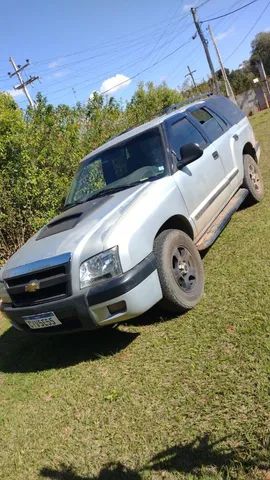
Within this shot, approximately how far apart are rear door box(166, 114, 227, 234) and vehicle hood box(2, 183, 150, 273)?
58 centimetres

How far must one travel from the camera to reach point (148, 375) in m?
3.59

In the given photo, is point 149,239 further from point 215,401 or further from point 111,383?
point 215,401

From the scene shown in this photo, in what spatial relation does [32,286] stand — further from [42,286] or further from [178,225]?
[178,225]

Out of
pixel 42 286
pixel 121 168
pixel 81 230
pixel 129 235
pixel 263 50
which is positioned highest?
pixel 263 50

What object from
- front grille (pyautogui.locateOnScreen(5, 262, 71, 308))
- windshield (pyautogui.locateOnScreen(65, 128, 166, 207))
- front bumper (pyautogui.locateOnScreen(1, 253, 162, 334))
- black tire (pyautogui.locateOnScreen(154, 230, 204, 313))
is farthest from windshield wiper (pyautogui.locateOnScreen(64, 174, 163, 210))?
front grille (pyautogui.locateOnScreen(5, 262, 71, 308))

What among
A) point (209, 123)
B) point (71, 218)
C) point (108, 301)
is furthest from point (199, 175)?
point (108, 301)

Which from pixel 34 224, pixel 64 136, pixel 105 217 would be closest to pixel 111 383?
pixel 105 217

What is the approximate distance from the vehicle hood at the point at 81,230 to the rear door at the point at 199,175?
58 cm

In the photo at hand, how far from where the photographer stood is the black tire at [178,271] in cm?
405

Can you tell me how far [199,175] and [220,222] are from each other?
629mm

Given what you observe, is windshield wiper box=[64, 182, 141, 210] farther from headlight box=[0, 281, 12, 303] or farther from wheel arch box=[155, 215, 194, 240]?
headlight box=[0, 281, 12, 303]

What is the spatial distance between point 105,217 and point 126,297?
2.58ft

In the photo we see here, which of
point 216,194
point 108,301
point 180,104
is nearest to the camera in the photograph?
point 108,301

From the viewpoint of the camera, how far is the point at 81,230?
13.3 ft
